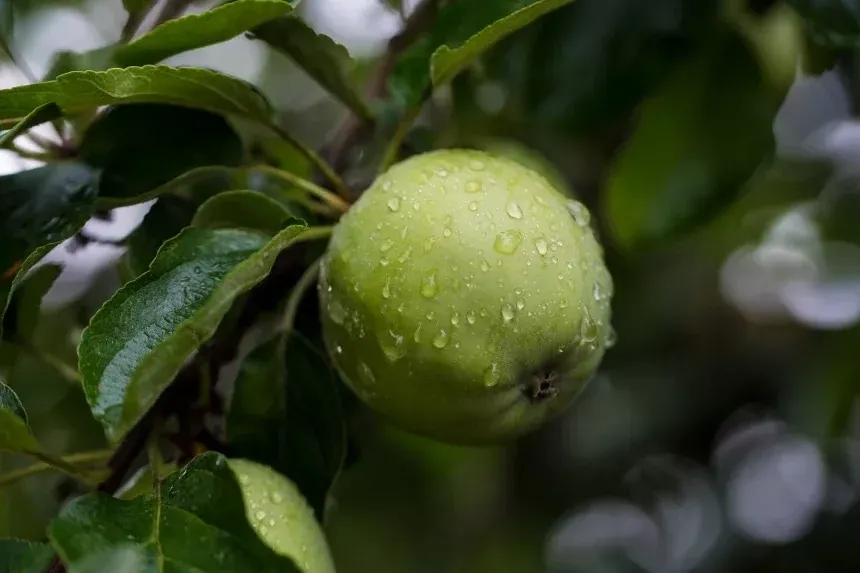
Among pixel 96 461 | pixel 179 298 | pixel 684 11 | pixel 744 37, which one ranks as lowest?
pixel 744 37

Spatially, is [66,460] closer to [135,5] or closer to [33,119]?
[33,119]

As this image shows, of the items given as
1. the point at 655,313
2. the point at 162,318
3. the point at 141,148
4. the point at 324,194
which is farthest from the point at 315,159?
the point at 655,313

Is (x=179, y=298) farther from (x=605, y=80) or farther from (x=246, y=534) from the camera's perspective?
(x=605, y=80)

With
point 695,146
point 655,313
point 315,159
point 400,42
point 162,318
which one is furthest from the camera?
point 655,313

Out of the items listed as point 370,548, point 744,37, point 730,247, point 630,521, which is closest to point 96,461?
point 744,37

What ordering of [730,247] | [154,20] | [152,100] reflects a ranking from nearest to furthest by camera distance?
[152,100], [154,20], [730,247]
